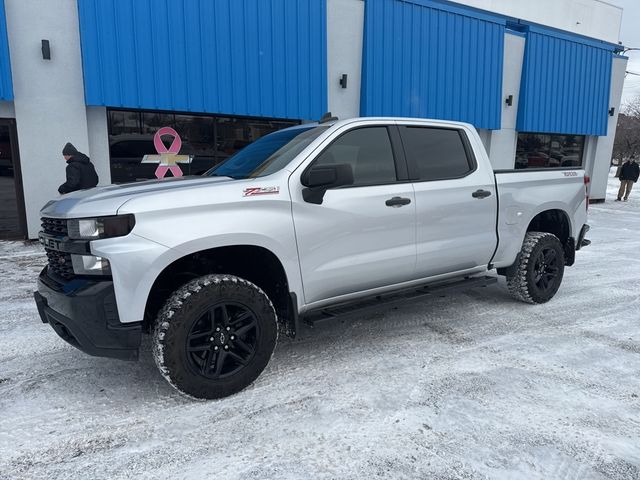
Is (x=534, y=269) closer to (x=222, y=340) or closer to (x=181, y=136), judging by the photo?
(x=222, y=340)

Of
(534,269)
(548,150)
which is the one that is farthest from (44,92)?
(548,150)

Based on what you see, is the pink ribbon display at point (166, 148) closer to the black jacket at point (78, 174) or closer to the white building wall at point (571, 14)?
the black jacket at point (78, 174)

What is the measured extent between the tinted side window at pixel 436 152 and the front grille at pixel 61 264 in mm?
2715

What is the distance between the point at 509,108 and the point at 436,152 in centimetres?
1195

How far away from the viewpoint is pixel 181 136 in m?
9.73

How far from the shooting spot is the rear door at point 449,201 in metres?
3.99

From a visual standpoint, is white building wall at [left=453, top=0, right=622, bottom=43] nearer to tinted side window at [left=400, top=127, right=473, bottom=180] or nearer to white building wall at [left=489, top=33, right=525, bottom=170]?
white building wall at [left=489, top=33, right=525, bottom=170]

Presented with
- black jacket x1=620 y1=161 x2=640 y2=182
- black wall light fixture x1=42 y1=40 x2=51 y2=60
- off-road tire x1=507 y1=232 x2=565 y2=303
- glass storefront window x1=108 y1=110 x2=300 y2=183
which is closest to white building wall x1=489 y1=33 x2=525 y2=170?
black jacket x1=620 y1=161 x2=640 y2=182

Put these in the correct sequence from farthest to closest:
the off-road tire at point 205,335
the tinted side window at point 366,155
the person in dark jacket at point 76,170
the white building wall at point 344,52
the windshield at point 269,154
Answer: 1. the white building wall at point 344,52
2. the person in dark jacket at point 76,170
3. the tinted side window at point 366,155
4. the windshield at point 269,154
5. the off-road tire at point 205,335

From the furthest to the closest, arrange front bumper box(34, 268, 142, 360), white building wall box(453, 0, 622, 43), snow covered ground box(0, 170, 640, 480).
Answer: white building wall box(453, 0, 622, 43), front bumper box(34, 268, 142, 360), snow covered ground box(0, 170, 640, 480)

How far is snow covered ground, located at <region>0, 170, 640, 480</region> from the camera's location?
2.46 meters

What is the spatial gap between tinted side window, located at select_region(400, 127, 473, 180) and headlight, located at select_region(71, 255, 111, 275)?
2537 millimetres

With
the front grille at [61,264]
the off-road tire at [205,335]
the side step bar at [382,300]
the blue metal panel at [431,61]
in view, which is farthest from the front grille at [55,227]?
the blue metal panel at [431,61]

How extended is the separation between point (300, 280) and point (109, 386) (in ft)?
5.09
